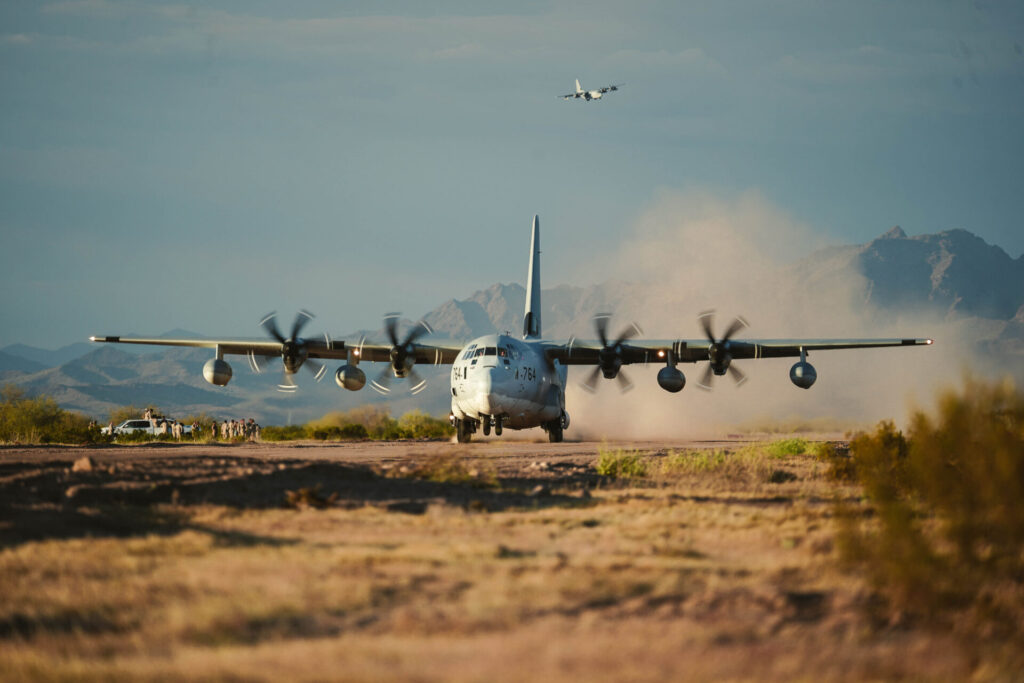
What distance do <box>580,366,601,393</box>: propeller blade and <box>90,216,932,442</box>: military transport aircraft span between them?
56mm

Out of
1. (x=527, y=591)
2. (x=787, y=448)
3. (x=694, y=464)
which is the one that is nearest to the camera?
(x=527, y=591)

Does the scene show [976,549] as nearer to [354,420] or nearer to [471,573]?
[471,573]

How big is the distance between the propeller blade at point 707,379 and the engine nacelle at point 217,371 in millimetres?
19995

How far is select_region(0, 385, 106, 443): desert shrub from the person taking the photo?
147 feet

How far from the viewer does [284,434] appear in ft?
178

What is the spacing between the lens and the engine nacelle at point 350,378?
3881 cm

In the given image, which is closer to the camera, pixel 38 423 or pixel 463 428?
pixel 463 428

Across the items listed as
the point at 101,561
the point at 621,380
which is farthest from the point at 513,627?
the point at 621,380

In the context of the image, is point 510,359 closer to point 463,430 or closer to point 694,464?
point 463,430

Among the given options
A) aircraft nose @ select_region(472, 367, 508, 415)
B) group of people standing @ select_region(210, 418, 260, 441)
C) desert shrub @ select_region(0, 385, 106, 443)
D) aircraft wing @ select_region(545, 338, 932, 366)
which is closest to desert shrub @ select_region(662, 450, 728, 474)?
aircraft nose @ select_region(472, 367, 508, 415)

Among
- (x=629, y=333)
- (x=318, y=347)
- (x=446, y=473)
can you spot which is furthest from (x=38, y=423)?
(x=446, y=473)

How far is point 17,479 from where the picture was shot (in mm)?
14891

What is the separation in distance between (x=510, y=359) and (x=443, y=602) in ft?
97.8

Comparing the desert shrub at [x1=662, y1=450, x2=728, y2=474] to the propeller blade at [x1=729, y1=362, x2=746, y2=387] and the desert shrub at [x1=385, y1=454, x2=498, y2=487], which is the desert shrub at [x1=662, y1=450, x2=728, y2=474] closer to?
the desert shrub at [x1=385, y1=454, x2=498, y2=487]
